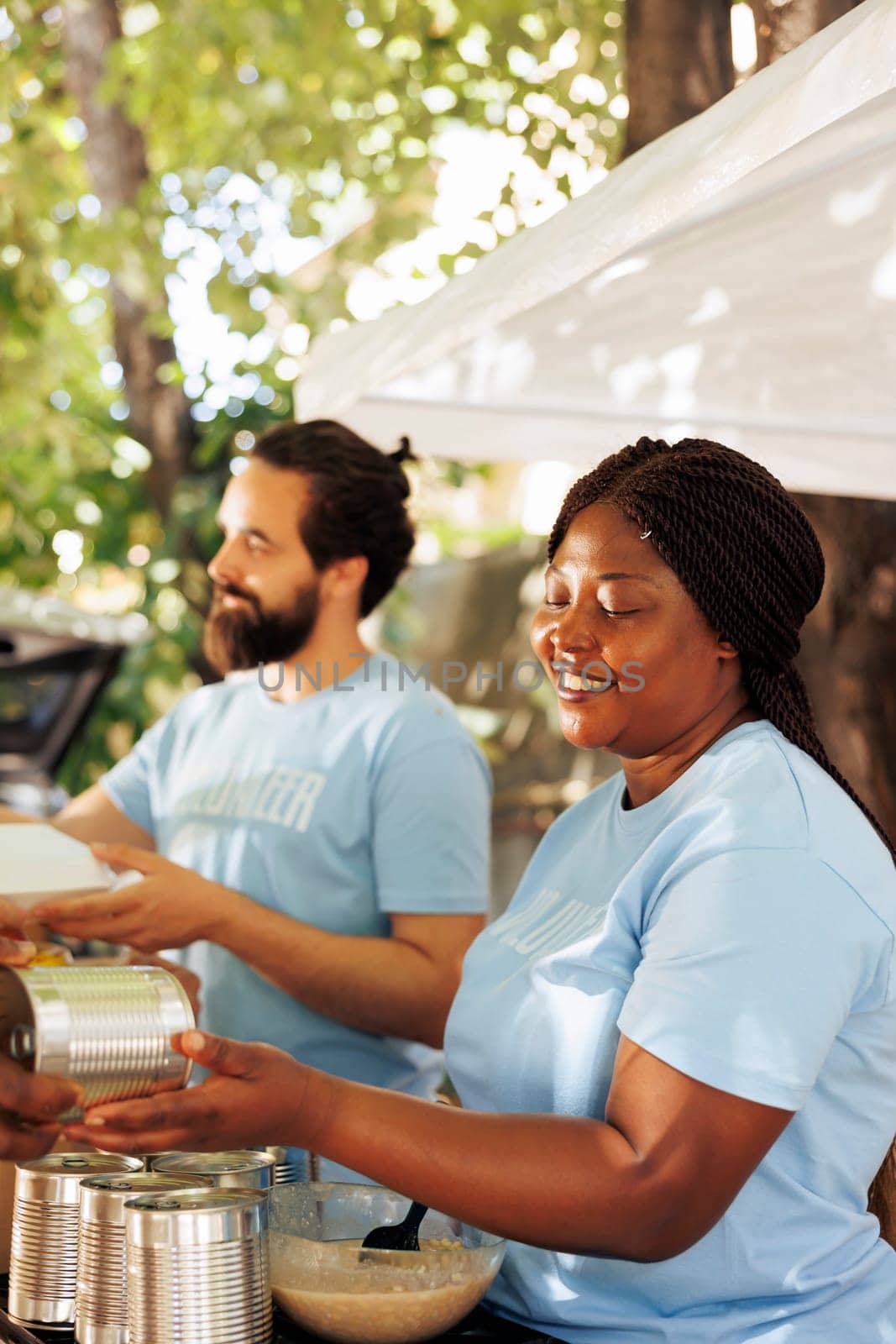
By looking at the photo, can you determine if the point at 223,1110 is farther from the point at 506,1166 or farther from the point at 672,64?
the point at 672,64

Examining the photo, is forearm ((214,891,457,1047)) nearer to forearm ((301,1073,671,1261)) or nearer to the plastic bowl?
the plastic bowl

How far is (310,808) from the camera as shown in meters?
2.41

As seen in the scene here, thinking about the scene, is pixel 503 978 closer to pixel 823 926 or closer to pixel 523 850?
pixel 823 926

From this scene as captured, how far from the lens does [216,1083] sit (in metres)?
1.18

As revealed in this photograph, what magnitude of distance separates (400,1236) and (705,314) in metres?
1.53

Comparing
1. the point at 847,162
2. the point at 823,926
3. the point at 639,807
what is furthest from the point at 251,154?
the point at 823,926

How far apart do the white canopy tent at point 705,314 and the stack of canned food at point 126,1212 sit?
1.04 meters

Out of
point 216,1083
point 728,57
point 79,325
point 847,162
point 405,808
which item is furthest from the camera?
point 79,325

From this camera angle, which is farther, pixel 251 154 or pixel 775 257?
pixel 251 154

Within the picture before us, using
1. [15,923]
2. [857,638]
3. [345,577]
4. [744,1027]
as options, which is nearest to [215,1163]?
[15,923]

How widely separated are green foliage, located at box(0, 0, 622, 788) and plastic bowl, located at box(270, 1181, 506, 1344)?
11.1ft

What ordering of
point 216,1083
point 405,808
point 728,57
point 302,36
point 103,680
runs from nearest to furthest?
1. point 216,1083
2. point 405,808
3. point 728,57
4. point 302,36
5. point 103,680

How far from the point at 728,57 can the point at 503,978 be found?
263 centimetres

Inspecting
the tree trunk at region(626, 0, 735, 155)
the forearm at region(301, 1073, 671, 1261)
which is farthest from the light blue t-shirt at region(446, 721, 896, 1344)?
the tree trunk at region(626, 0, 735, 155)
